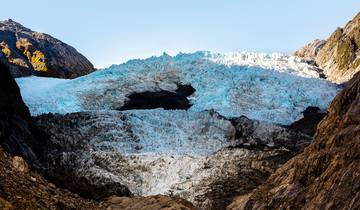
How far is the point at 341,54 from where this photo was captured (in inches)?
2426

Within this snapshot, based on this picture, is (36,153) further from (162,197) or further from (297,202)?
(297,202)

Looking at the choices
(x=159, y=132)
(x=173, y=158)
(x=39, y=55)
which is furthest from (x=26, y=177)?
(x=39, y=55)

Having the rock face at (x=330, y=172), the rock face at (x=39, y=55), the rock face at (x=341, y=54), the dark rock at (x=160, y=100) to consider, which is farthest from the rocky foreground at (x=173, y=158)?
the rock face at (x=39, y=55)

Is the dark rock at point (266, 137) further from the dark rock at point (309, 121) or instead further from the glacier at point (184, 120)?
the dark rock at point (309, 121)

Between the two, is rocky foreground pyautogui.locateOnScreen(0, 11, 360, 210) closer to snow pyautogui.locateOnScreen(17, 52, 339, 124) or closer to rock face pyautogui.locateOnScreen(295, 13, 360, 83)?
snow pyautogui.locateOnScreen(17, 52, 339, 124)

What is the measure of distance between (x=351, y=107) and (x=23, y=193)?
9.80 metres

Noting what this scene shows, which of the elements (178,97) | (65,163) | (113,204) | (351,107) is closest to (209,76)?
(178,97)

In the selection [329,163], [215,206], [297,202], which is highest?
[329,163]

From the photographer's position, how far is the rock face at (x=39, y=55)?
69.6 meters

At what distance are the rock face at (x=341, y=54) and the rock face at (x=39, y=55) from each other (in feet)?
92.6

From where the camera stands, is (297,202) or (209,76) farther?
(209,76)

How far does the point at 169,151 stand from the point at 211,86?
59.6ft

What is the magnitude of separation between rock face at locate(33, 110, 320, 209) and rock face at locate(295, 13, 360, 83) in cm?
1999

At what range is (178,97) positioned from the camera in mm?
52344
